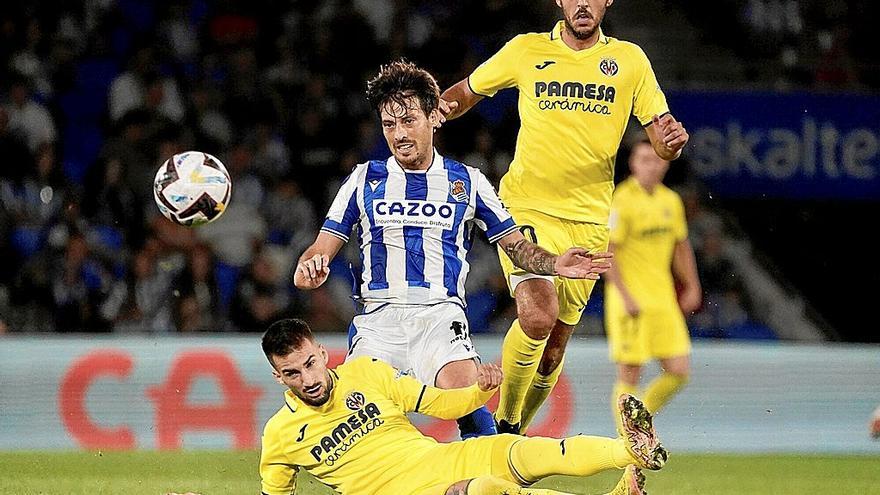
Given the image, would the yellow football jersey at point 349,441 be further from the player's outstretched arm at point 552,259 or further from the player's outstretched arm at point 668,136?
the player's outstretched arm at point 668,136

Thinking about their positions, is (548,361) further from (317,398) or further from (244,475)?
(317,398)

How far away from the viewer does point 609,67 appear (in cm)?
709

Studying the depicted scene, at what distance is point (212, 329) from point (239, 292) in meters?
0.40

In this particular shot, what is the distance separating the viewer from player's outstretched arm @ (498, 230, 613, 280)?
5.80m

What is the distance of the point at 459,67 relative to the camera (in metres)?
13.2

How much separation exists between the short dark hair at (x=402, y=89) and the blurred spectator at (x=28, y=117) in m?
6.37

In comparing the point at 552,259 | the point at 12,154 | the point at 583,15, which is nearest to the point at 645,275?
the point at 583,15

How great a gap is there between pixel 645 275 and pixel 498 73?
157 inches

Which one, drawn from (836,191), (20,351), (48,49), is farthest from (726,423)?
(48,49)

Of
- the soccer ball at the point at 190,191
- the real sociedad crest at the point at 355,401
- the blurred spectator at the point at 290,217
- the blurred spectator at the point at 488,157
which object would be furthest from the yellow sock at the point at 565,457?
the blurred spectator at the point at 488,157

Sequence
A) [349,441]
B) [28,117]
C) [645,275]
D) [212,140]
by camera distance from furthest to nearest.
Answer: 1. [212,140]
2. [28,117]
3. [645,275]
4. [349,441]

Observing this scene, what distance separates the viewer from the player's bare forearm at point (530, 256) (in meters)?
6.18

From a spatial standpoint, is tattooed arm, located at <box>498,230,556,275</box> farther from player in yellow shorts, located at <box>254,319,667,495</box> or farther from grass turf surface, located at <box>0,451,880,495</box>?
grass turf surface, located at <box>0,451,880,495</box>

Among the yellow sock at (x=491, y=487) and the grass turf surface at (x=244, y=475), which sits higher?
the yellow sock at (x=491, y=487)
